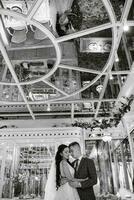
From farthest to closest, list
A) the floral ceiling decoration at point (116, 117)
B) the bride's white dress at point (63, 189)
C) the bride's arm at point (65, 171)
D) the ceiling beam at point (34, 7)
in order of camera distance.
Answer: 1. the floral ceiling decoration at point (116, 117)
2. the bride's white dress at point (63, 189)
3. the bride's arm at point (65, 171)
4. the ceiling beam at point (34, 7)

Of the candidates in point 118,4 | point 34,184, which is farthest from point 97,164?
point 118,4

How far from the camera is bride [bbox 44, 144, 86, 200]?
4214 mm

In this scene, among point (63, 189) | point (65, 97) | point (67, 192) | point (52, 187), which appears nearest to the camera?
point (67, 192)

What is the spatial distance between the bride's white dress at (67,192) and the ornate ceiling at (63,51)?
8.92 feet

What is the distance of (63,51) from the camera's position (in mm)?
6730

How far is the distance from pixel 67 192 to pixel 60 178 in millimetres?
316

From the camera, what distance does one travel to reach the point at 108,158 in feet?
34.7

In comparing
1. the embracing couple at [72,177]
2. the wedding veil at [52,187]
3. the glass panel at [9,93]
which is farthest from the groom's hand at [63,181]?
the glass panel at [9,93]

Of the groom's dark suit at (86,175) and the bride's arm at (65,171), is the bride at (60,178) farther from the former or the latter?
the groom's dark suit at (86,175)

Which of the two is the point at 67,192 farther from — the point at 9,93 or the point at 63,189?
the point at 9,93

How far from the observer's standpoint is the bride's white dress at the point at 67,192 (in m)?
4.22

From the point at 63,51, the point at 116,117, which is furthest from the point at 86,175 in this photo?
the point at 116,117

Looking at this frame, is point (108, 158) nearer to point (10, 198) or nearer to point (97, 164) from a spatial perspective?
point (97, 164)

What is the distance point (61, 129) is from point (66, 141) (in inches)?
22.2
